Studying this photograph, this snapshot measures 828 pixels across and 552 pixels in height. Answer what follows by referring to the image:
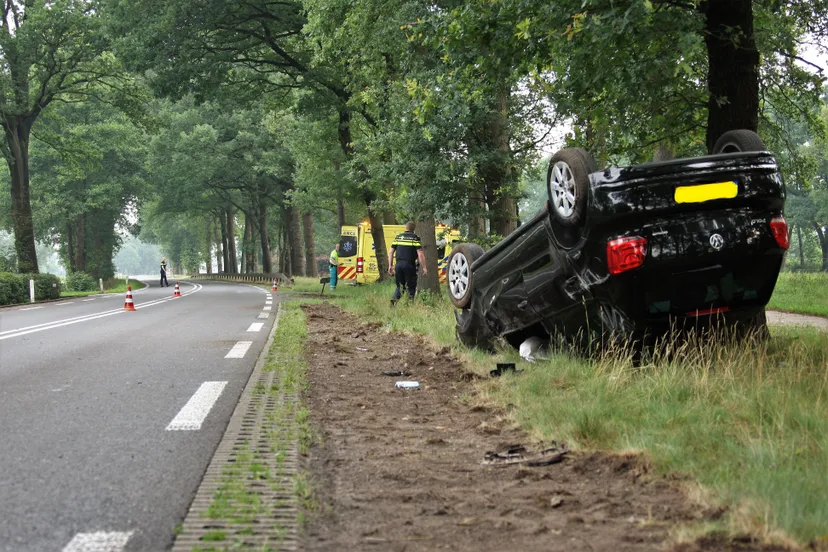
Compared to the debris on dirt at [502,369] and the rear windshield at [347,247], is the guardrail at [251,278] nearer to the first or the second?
the rear windshield at [347,247]

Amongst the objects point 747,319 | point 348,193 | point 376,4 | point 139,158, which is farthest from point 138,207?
point 747,319

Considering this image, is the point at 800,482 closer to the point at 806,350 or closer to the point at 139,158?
the point at 806,350

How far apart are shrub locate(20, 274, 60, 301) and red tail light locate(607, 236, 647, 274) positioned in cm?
2690

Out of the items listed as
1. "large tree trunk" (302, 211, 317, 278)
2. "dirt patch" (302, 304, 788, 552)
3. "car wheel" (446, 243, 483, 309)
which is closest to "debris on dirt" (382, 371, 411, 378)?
"car wheel" (446, 243, 483, 309)

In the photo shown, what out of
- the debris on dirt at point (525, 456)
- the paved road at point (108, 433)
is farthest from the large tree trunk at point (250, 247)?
the debris on dirt at point (525, 456)

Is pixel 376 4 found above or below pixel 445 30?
above

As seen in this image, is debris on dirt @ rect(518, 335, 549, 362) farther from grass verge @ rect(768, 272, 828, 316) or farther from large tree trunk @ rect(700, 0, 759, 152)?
grass verge @ rect(768, 272, 828, 316)

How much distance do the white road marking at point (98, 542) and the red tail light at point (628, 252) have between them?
378 centimetres

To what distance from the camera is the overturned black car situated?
19.3 ft

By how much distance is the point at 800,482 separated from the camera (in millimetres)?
3508

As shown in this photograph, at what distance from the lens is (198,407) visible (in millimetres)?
6250

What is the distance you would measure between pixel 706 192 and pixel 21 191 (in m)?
32.1

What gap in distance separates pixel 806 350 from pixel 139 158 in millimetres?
50984

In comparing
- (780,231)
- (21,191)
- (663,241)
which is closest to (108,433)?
(663,241)
